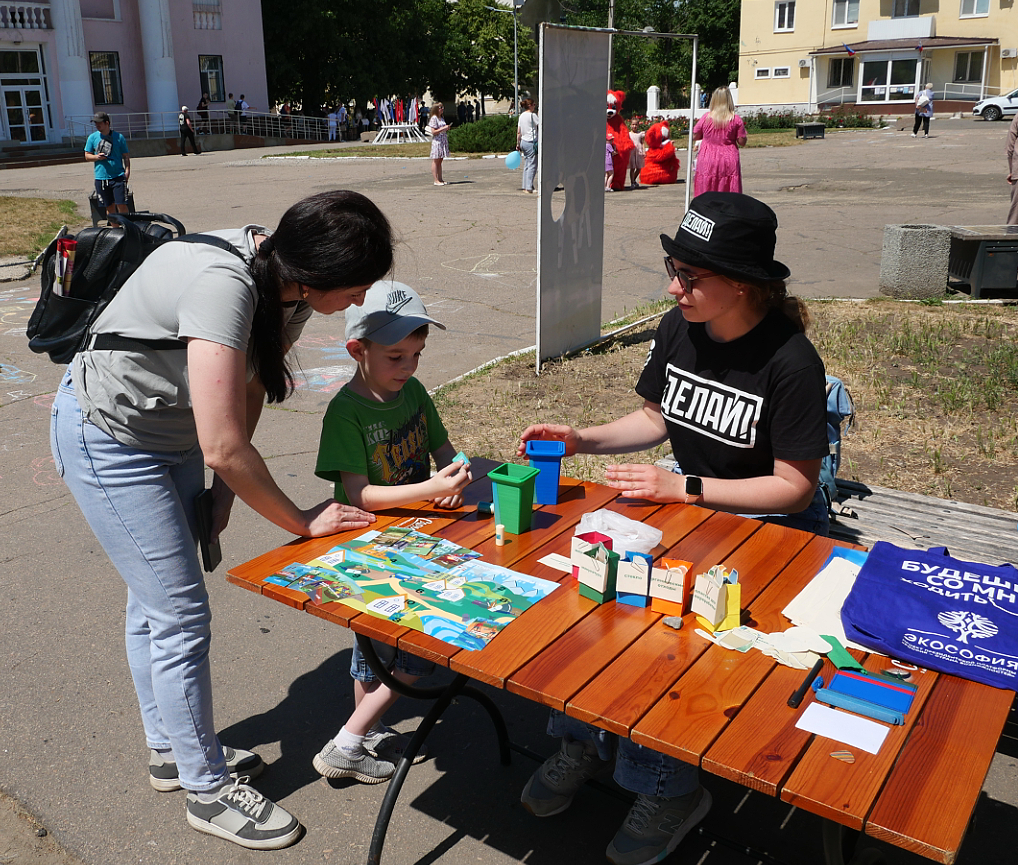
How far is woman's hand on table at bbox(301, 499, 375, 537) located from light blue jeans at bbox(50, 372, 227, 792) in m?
0.32

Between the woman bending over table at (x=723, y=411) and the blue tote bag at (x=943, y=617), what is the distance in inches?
23.1

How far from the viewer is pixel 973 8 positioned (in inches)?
1850

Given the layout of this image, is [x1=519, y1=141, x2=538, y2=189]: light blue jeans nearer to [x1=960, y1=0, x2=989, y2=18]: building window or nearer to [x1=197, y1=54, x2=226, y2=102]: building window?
[x1=197, y1=54, x2=226, y2=102]: building window

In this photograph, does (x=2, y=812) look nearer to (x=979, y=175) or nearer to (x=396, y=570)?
(x=396, y=570)

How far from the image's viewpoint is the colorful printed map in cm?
207

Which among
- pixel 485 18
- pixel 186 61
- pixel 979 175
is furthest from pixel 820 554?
pixel 485 18

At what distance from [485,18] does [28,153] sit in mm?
31579

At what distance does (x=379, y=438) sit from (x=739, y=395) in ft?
3.51

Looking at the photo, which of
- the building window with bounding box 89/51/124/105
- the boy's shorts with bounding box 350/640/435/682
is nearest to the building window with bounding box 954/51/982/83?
the building window with bounding box 89/51/124/105

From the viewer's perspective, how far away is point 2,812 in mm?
2684

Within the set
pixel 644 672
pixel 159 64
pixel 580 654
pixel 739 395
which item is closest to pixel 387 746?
pixel 580 654

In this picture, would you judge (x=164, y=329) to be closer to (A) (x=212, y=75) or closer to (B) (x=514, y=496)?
(B) (x=514, y=496)

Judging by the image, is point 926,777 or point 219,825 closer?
point 926,777

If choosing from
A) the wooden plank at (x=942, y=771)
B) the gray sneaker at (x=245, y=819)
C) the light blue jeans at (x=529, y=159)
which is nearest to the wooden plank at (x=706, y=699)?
the wooden plank at (x=942, y=771)
